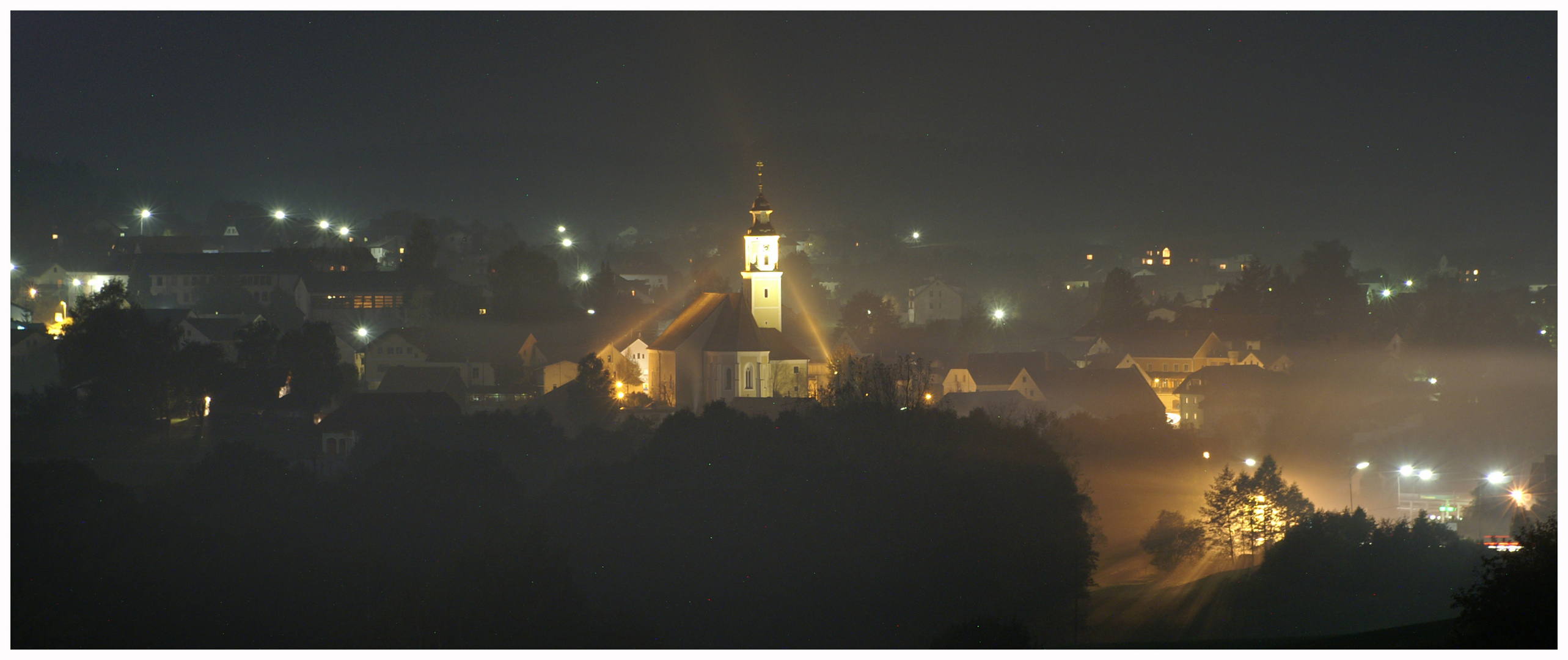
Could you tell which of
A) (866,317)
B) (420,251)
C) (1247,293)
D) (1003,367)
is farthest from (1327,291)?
(420,251)

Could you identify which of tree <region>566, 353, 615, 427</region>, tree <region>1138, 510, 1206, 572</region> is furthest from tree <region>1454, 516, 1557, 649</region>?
tree <region>566, 353, 615, 427</region>

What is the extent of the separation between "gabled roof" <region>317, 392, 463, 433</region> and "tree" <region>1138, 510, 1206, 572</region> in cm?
1863

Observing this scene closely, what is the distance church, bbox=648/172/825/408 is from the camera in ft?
141

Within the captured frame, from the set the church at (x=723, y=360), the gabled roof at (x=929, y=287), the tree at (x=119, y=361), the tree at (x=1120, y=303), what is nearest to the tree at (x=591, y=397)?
the church at (x=723, y=360)

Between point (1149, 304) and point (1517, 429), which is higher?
point (1149, 304)

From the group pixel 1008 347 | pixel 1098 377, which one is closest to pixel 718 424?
pixel 1098 377

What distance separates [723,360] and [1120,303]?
3477 cm

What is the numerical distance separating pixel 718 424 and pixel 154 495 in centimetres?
1271

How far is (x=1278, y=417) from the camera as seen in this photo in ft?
172

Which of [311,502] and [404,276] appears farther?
[404,276]

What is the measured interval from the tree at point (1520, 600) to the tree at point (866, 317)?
49.9 meters

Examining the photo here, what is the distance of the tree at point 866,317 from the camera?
221 feet

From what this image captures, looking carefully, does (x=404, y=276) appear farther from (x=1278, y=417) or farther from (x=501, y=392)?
(x=1278, y=417)

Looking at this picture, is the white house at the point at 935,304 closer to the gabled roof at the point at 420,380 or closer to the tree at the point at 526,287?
the tree at the point at 526,287
